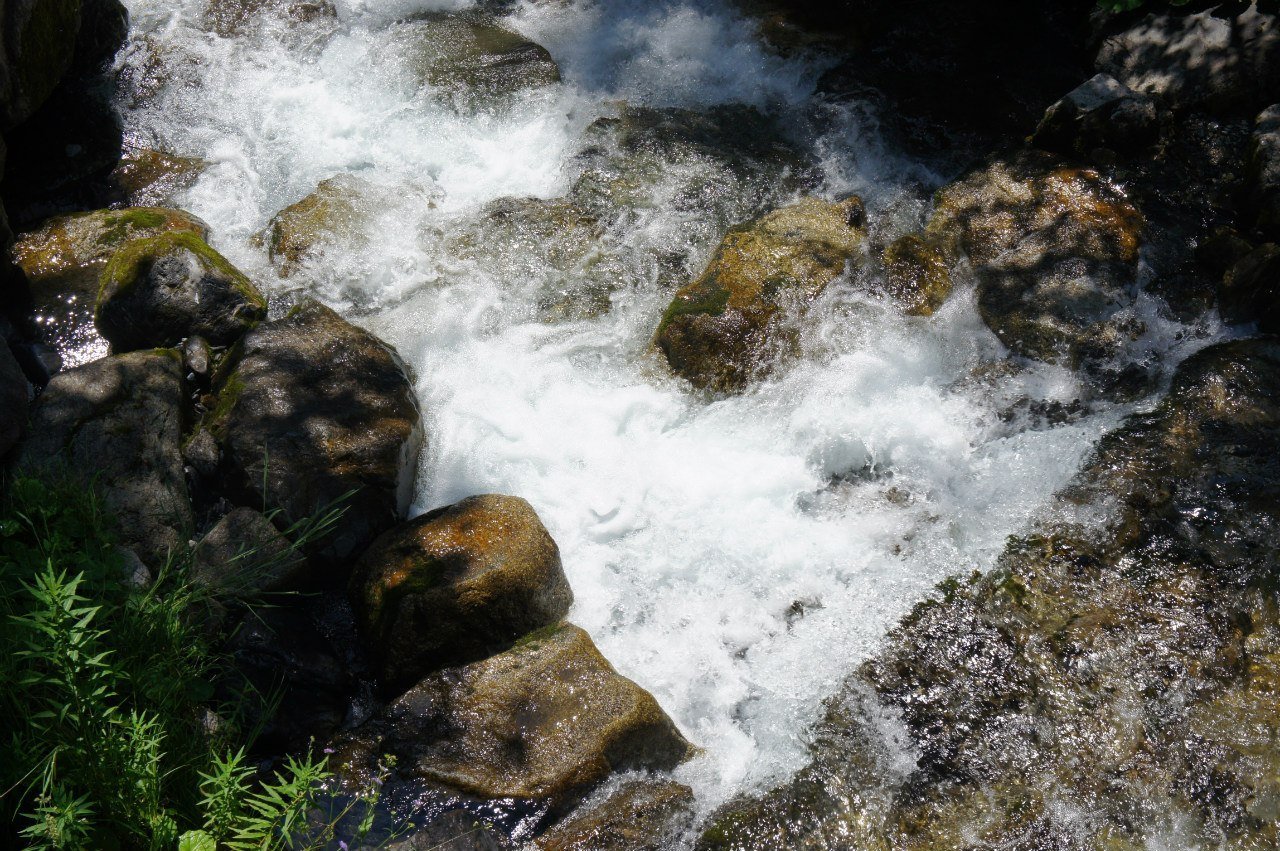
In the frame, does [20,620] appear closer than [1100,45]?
Yes

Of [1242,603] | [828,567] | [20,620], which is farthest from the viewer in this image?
[828,567]

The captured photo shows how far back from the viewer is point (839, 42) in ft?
23.8

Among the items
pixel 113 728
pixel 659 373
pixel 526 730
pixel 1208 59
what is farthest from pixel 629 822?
pixel 1208 59

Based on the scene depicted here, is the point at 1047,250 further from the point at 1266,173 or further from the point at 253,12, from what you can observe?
the point at 253,12

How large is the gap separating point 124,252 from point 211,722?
10.1 feet

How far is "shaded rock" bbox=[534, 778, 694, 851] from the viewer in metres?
3.29

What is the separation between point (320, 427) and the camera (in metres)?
4.34

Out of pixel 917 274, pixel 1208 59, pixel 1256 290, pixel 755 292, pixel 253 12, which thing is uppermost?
pixel 1208 59

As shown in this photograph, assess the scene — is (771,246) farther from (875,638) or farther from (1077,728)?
(1077,728)

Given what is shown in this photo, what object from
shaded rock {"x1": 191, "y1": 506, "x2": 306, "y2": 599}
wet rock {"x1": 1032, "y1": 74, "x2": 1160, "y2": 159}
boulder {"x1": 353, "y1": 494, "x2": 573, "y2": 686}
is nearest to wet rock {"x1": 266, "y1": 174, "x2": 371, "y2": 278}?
shaded rock {"x1": 191, "y1": 506, "x2": 306, "y2": 599}

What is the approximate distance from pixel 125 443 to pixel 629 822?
2.83 metres

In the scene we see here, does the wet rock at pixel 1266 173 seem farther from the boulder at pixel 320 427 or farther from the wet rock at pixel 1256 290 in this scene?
the boulder at pixel 320 427

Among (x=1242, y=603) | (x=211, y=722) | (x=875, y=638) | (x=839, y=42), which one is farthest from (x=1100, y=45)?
(x=211, y=722)

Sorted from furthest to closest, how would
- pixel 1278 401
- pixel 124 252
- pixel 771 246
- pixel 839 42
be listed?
pixel 839 42
pixel 771 246
pixel 124 252
pixel 1278 401
